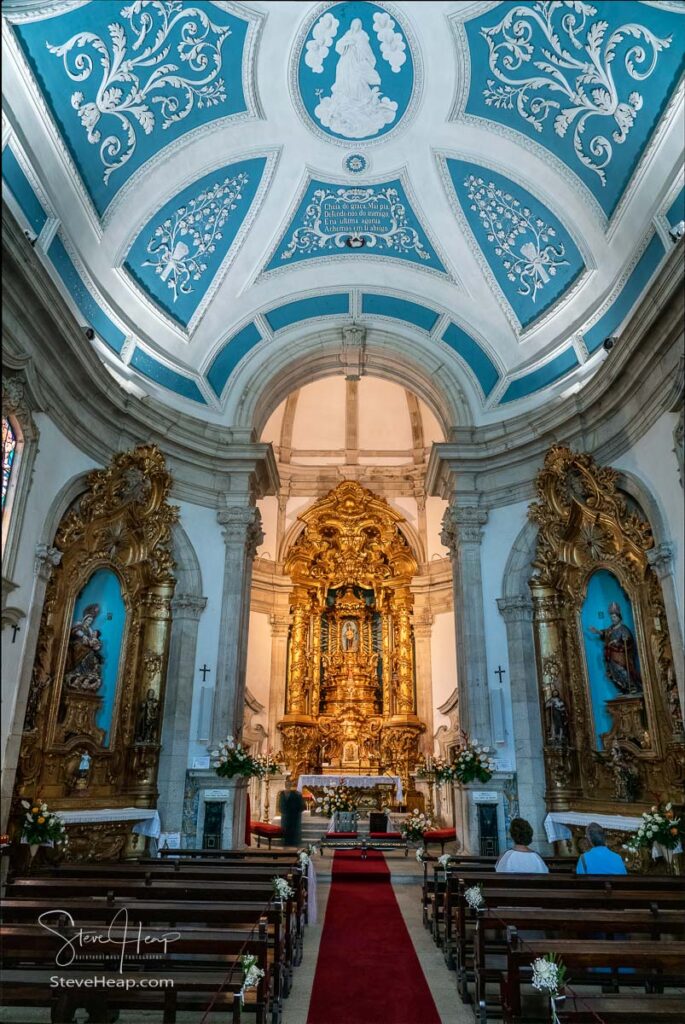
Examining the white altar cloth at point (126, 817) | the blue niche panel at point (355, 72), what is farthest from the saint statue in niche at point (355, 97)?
the white altar cloth at point (126, 817)

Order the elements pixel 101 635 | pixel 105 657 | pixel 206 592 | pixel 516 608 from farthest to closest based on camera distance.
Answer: pixel 206 592 → pixel 516 608 → pixel 105 657 → pixel 101 635

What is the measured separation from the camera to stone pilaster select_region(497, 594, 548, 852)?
39.3 ft

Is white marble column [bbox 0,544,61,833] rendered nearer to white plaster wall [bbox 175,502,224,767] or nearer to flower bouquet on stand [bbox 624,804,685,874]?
white plaster wall [bbox 175,502,224,767]

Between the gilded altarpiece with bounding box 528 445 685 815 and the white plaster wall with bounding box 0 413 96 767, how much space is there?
25.5 feet

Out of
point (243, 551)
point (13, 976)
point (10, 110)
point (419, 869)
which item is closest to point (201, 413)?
point (243, 551)

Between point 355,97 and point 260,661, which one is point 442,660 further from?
point 355,97

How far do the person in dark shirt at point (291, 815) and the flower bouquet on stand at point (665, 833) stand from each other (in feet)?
21.0

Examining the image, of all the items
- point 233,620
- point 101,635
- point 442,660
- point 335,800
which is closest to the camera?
point 101,635

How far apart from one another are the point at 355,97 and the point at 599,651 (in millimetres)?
10420

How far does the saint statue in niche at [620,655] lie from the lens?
34.6 feet

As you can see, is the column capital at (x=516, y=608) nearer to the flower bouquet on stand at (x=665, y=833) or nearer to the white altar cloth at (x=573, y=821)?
the white altar cloth at (x=573, y=821)

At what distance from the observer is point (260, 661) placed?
67.9ft

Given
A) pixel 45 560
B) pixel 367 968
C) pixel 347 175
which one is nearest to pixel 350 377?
pixel 347 175

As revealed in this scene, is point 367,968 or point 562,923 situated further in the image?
point 367,968
